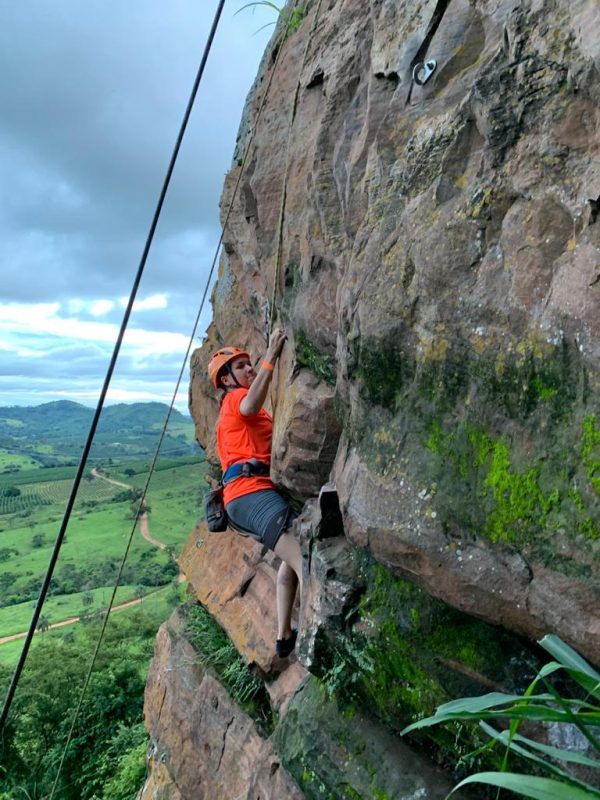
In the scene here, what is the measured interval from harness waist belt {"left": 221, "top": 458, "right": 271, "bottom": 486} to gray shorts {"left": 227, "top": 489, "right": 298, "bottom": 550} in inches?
8.9

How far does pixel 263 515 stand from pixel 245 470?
58 cm

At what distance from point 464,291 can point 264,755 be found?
4.87 metres

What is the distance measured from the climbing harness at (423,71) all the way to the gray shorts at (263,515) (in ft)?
12.9

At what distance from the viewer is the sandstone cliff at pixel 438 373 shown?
275 centimetres

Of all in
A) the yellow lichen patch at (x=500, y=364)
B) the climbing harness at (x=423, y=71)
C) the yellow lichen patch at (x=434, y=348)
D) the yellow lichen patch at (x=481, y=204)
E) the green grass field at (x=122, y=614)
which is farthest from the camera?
the green grass field at (x=122, y=614)

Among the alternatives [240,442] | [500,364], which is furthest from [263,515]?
[500,364]

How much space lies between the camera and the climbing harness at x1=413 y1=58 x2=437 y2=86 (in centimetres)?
387

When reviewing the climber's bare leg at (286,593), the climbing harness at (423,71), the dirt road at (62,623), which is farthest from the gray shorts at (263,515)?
the dirt road at (62,623)

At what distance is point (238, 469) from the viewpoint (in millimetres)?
5848

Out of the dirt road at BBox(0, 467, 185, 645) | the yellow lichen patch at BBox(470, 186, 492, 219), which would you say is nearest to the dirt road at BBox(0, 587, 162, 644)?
the dirt road at BBox(0, 467, 185, 645)

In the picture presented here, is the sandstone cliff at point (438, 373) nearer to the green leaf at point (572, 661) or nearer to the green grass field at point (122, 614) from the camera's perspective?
the green leaf at point (572, 661)

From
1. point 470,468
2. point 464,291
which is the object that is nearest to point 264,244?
point 464,291

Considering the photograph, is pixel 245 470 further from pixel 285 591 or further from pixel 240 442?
pixel 285 591

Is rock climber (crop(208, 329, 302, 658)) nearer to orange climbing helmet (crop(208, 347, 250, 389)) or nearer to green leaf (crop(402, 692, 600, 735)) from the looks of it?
orange climbing helmet (crop(208, 347, 250, 389))
